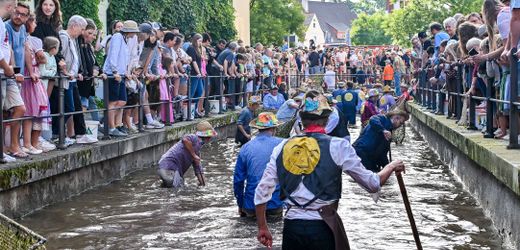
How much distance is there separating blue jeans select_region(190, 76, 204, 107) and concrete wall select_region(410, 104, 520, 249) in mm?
6765

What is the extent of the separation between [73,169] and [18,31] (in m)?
2.17

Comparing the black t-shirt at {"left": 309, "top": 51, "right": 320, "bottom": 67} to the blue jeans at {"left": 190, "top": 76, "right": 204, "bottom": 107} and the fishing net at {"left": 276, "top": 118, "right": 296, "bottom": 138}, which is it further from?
the fishing net at {"left": 276, "top": 118, "right": 296, "bottom": 138}

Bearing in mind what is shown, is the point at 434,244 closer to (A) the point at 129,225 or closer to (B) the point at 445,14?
(A) the point at 129,225

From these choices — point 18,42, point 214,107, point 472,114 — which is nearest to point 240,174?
point 18,42

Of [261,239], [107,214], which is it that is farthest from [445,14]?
[261,239]

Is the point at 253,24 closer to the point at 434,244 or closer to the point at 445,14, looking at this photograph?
the point at 445,14

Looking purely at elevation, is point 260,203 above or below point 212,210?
above

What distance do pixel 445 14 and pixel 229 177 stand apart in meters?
50.3

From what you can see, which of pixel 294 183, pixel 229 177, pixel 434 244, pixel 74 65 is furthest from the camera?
pixel 229 177

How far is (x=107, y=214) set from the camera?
12.8 m

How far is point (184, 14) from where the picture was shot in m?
32.4

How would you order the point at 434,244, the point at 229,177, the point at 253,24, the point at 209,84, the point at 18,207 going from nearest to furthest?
the point at 434,244 → the point at 18,207 → the point at 229,177 → the point at 209,84 → the point at 253,24

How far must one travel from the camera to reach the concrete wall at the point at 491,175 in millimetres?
9846

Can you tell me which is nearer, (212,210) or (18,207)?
(18,207)
